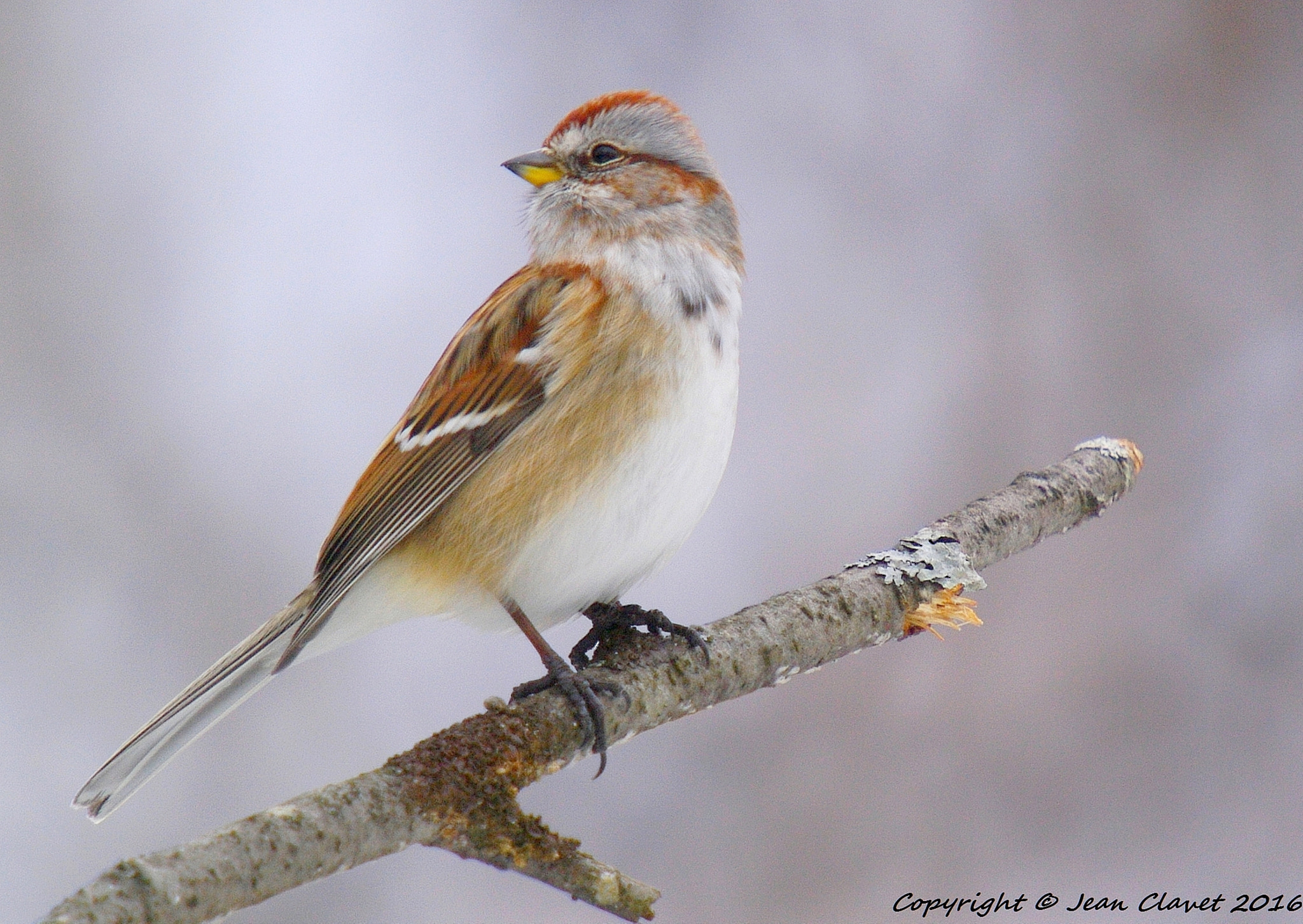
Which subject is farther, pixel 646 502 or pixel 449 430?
pixel 449 430

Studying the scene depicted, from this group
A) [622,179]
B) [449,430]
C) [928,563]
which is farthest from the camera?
[622,179]

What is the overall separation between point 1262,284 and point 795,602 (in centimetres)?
253

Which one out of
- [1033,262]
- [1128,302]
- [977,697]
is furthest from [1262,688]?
[1033,262]

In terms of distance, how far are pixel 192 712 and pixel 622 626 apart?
887mm

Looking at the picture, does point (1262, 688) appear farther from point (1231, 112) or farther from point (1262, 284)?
point (1231, 112)

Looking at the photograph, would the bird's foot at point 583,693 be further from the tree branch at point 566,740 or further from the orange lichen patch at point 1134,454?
the orange lichen patch at point 1134,454

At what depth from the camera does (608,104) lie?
2.59m

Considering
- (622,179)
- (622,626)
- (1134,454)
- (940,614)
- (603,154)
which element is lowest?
(940,614)

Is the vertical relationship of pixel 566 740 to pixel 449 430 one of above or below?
below

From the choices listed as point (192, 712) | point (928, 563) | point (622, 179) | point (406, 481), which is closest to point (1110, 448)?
point (928, 563)

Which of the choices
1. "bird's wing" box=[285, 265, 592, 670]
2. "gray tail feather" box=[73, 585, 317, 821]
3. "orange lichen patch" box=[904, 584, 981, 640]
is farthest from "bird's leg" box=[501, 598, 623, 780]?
"orange lichen patch" box=[904, 584, 981, 640]

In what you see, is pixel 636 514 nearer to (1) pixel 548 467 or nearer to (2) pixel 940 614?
(1) pixel 548 467

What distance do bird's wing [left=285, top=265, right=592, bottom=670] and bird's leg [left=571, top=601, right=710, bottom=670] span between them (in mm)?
423

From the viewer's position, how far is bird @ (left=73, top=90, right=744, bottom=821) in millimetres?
2094
